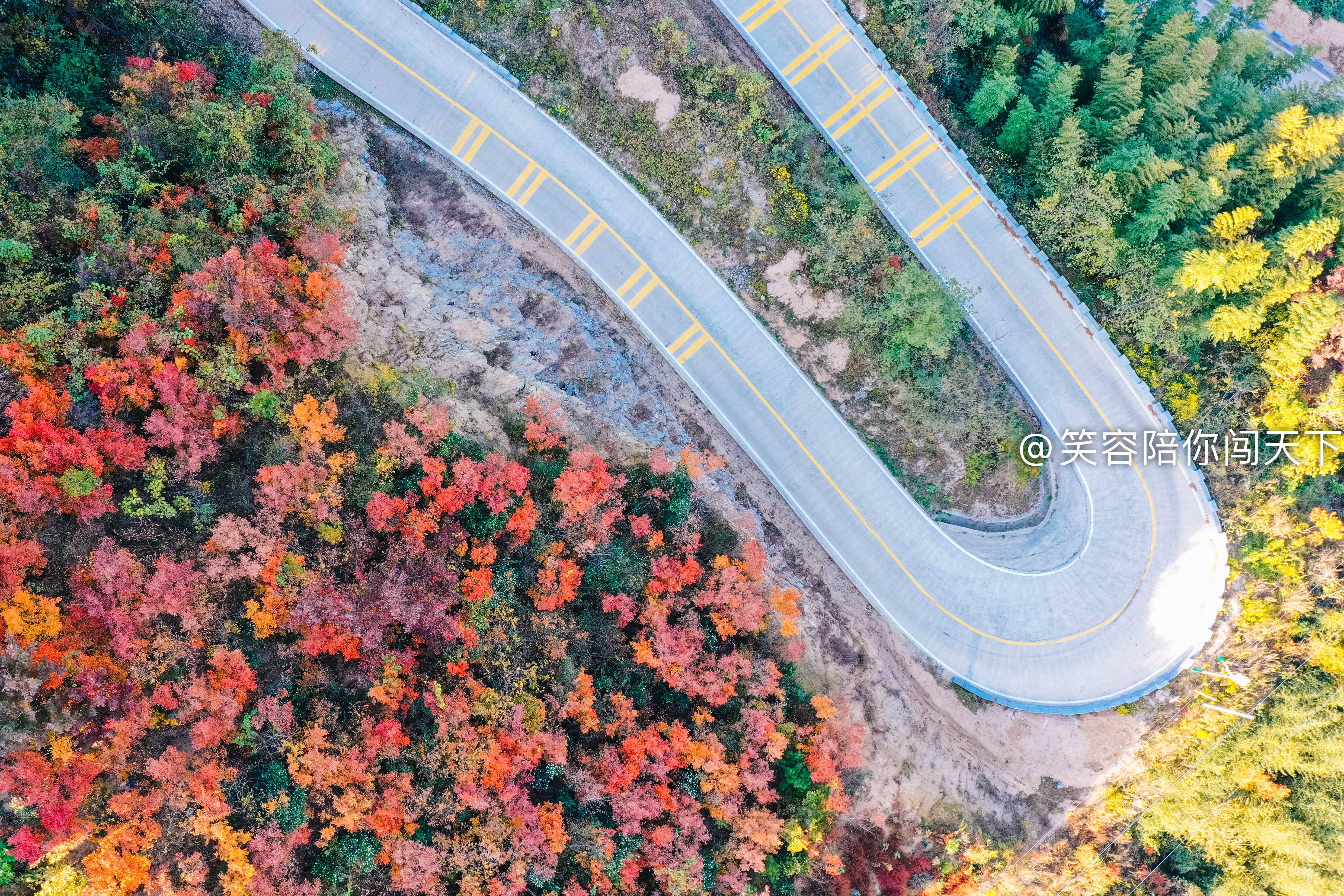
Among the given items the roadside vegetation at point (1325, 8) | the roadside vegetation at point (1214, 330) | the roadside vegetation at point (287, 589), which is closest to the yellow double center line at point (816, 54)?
the roadside vegetation at point (1214, 330)

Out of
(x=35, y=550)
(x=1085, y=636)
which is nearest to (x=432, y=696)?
(x=35, y=550)

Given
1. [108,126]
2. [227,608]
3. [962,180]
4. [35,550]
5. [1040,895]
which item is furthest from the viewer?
[962,180]

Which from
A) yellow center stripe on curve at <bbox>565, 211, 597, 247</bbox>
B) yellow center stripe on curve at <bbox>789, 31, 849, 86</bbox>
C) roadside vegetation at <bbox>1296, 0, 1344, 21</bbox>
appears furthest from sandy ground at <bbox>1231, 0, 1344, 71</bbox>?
yellow center stripe on curve at <bbox>565, 211, 597, 247</bbox>

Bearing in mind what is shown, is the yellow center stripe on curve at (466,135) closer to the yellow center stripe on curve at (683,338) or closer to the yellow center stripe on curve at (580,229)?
the yellow center stripe on curve at (580,229)

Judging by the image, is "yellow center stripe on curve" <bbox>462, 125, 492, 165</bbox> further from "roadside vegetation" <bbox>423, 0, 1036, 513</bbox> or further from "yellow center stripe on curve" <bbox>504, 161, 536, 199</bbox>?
"roadside vegetation" <bbox>423, 0, 1036, 513</bbox>

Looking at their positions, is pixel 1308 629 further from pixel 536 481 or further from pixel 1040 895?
pixel 536 481

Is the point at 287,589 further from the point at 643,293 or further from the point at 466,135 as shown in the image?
the point at 466,135
